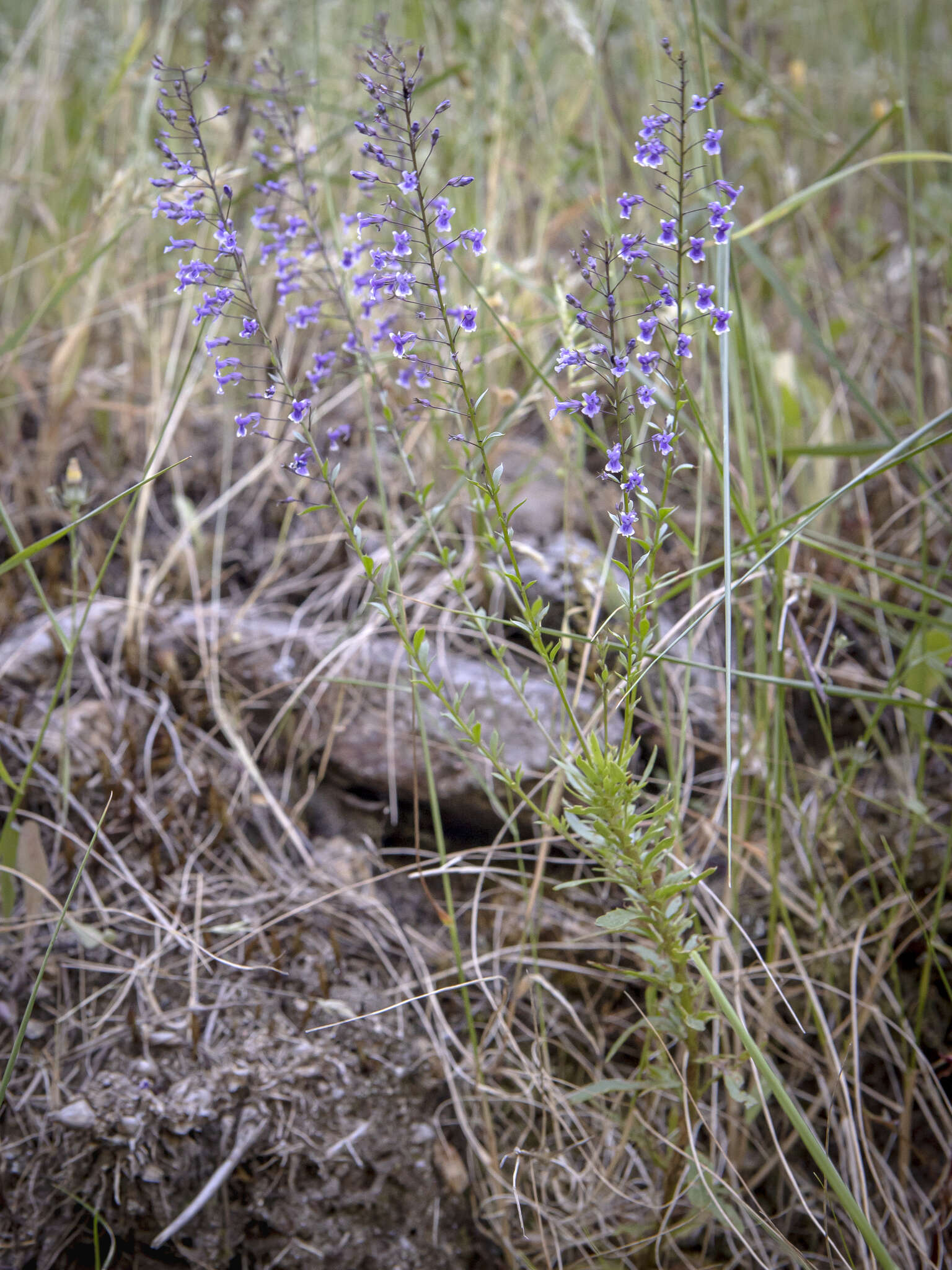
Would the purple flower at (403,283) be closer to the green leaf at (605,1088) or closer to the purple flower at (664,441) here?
the purple flower at (664,441)

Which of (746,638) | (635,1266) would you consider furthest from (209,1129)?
(746,638)

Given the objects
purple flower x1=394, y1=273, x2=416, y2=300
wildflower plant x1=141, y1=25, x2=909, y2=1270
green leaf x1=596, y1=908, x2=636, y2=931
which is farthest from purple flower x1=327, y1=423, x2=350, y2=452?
green leaf x1=596, y1=908, x2=636, y2=931

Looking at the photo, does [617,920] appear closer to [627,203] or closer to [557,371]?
[557,371]

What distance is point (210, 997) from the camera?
1.50 m

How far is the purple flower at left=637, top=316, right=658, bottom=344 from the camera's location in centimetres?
101

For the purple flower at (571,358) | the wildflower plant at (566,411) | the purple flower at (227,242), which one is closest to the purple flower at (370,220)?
the wildflower plant at (566,411)

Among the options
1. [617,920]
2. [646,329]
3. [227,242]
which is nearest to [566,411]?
[646,329]

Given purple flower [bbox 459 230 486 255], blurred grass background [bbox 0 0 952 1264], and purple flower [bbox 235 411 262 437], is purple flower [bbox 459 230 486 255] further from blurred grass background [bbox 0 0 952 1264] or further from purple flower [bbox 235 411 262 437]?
blurred grass background [bbox 0 0 952 1264]

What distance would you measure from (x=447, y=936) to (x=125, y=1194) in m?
0.67

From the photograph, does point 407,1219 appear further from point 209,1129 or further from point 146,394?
point 146,394

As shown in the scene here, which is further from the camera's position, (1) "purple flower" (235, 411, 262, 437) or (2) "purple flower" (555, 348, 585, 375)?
(1) "purple flower" (235, 411, 262, 437)

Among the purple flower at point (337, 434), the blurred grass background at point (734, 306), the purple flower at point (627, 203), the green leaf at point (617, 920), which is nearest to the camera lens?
the purple flower at point (627, 203)

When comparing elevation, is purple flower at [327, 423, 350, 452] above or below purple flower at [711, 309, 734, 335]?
below

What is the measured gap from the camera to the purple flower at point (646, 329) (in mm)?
1010
